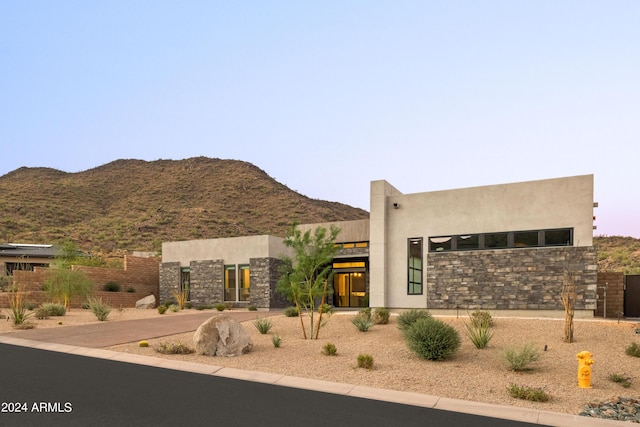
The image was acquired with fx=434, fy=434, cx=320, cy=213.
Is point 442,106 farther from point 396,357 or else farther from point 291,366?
point 291,366

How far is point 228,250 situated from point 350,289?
8988 mm

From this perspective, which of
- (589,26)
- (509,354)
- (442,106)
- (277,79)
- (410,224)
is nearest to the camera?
(509,354)

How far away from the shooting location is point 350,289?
27.1 meters

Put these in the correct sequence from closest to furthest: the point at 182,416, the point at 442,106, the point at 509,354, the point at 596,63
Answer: the point at 182,416 < the point at 509,354 < the point at 596,63 < the point at 442,106

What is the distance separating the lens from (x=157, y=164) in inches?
3561

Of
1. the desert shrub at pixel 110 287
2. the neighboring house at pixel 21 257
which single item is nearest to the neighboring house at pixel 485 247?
the desert shrub at pixel 110 287

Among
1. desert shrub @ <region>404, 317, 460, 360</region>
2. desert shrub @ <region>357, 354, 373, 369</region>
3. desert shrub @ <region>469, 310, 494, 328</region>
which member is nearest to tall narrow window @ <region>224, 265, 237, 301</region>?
desert shrub @ <region>469, 310, 494, 328</region>

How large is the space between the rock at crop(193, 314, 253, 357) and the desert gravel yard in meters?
0.30

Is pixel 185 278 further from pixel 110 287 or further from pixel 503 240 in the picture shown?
pixel 503 240

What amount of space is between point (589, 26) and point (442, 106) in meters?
8.82

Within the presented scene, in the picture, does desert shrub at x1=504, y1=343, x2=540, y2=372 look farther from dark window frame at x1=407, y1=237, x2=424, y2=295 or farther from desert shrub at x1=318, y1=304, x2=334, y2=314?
dark window frame at x1=407, y1=237, x2=424, y2=295

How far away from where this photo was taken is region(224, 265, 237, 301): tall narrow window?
29672 mm

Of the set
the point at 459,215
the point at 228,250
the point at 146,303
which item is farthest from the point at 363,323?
the point at 146,303

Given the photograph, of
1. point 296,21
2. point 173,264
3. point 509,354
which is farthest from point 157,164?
point 509,354
